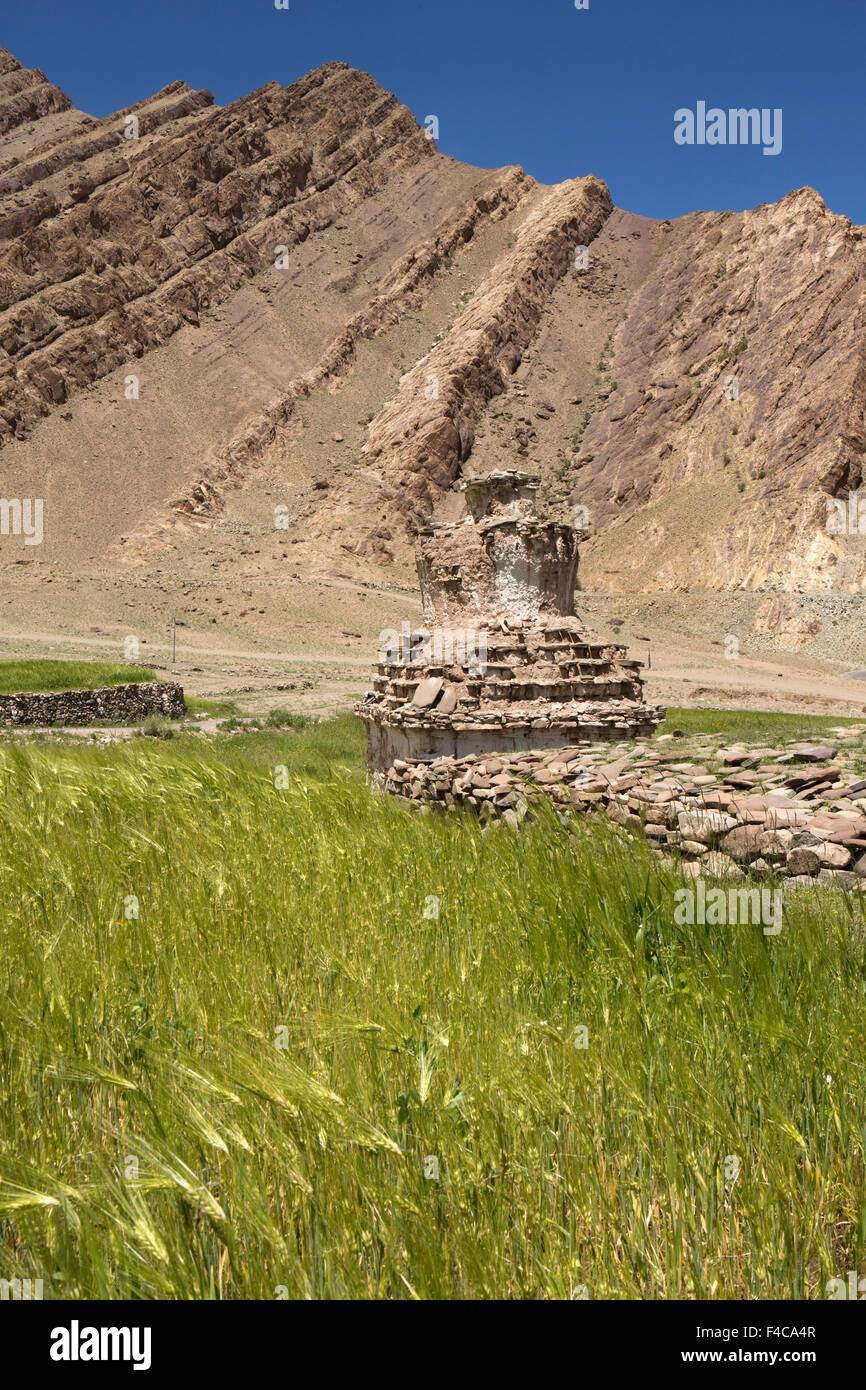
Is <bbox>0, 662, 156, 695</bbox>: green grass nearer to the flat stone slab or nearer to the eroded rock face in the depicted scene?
the flat stone slab

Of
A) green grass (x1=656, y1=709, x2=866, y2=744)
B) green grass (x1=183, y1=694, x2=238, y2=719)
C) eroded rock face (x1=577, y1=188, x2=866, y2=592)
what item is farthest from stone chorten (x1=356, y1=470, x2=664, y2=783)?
eroded rock face (x1=577, y1=188, x2=866, y2=592)

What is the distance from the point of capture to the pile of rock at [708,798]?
5.23 meters

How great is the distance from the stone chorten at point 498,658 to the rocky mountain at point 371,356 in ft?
131

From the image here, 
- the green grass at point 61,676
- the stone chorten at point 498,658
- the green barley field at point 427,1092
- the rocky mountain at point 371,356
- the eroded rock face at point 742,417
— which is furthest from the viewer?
the rocky mountain at point 371,356

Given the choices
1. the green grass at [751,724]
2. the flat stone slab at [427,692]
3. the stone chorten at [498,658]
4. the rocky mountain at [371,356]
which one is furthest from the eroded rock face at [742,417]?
the flat stone slab at [427,692]

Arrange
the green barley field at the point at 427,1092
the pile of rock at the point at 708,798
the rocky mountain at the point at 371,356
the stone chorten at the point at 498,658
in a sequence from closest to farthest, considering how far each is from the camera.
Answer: the green barley field at the point at 427,1092, the pile of rock at the point at 708,798, the stone chorten at the point at 498,658, the rocky mountain at the point at 371,356

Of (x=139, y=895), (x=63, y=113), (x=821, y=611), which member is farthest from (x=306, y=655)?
(x=63, y=113)

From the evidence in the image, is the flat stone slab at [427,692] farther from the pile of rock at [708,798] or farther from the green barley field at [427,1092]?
the green barley field at [427,1092]

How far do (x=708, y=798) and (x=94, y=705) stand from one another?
22837 millimetres

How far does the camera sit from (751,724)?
719 inches

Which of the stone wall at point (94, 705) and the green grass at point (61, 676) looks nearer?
the stone wall at point (94, 705)

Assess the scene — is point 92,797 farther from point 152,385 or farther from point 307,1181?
point 152,385

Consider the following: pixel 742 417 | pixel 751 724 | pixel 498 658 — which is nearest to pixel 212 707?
pixel 751 724

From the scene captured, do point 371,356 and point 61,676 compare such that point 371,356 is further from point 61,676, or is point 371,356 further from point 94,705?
point 94,705
